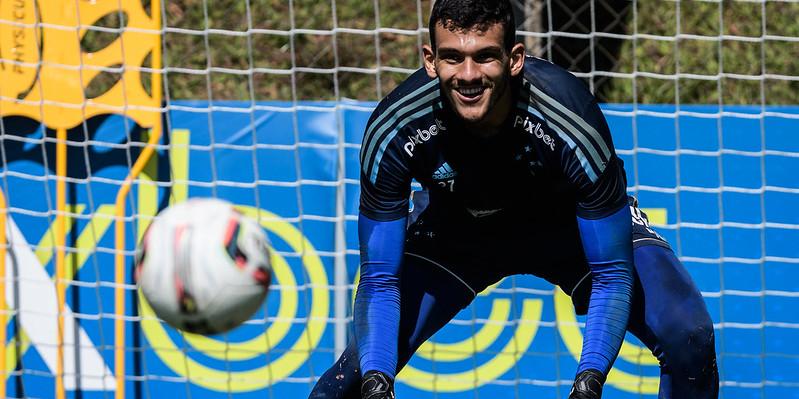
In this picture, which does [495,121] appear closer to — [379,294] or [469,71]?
[469,71]

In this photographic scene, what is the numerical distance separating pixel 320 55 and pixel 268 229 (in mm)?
1620

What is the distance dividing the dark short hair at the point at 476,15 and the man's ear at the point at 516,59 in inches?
1.2

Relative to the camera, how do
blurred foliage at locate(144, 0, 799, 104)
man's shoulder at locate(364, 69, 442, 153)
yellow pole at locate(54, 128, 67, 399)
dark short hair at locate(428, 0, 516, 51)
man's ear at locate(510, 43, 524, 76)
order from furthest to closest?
blurred foliage at locate(144, 0, 799, 104), yellow pole at locate(54, 128, 67, 399), man's shoulder at locate(364, 69, 442, 153), man's ear at locate(510, 43, 524, 76), dark short hair at locate(428, 0, 516, 51)

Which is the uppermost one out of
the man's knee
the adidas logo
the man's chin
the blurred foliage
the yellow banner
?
the blurred foliage

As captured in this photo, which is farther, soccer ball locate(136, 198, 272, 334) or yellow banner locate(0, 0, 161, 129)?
yellow banner locate(0, 0, 161, 129)

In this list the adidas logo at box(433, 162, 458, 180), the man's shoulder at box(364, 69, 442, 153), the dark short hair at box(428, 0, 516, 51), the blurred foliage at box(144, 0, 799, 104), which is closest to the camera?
the dark short hair at box(428, 0, 516, 51)

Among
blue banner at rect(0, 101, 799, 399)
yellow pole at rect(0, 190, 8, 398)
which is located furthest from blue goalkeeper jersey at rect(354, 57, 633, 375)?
yellow pole at rect(0, 190, 8, 398)

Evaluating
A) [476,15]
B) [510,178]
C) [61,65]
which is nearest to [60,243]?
[61,65]

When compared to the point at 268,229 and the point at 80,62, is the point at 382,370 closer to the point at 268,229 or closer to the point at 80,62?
the point at 268,229

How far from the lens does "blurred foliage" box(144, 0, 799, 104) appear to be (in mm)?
6320

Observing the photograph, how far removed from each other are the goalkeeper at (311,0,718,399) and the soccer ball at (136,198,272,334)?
428 millimetres

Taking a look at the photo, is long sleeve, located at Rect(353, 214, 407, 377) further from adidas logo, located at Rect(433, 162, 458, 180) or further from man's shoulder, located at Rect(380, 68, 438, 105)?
man's shoulder, located at Rect(380, 68, 438, 105)

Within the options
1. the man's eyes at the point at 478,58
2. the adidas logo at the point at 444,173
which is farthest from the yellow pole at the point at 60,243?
the man's eyes at the point at 478,58

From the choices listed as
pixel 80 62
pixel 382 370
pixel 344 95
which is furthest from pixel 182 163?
pixel 382 370
